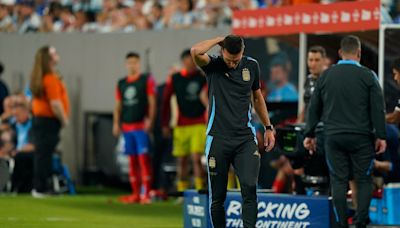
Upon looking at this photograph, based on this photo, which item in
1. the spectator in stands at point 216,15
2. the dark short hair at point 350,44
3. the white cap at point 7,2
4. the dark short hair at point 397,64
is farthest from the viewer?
the white cap at point 7,2

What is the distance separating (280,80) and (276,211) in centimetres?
527

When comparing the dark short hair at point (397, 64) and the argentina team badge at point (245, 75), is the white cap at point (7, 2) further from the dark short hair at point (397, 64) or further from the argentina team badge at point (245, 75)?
the argentina team badge at point (245, 75)

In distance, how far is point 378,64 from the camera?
50.1ft

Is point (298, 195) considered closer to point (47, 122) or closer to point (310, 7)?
point (310, 7)

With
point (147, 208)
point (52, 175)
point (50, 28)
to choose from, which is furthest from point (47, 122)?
point (50, 28)

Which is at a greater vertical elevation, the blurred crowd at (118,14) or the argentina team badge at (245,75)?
the blurred crowd at (118,14)

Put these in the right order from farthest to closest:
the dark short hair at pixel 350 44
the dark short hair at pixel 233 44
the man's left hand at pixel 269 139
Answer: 1. the dark short hair at pixel 350 44
2. the man's left hand at pixel 269 139
3. the dark short hair at pixel 233 44

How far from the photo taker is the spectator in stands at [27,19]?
82.7ft

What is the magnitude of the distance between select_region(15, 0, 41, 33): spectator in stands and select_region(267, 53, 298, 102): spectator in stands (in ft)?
24.6

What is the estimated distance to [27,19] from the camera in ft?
85.1

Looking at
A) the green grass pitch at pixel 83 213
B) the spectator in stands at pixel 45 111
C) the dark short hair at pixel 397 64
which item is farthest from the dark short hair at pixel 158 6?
the dark short hair at pixel 397 64

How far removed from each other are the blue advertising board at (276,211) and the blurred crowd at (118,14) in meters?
4.70

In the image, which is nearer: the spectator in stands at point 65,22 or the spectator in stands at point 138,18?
the spectator in stands at point 138,18

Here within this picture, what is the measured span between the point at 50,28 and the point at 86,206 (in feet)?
24.2
